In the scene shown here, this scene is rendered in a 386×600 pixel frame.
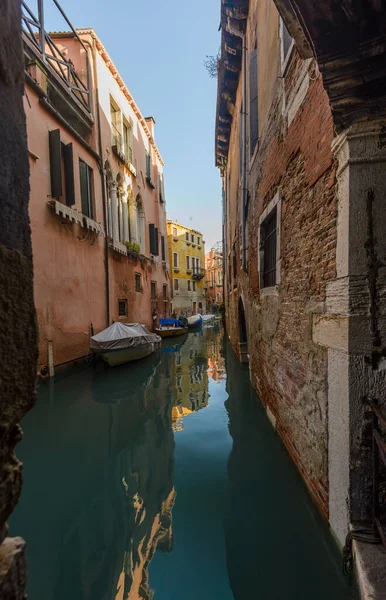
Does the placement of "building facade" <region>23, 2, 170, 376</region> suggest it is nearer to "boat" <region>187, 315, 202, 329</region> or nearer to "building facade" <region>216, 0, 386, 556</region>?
"building facade" <region>216, 0, 386, 556</region>

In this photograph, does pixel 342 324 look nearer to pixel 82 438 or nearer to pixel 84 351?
pixel 82 438

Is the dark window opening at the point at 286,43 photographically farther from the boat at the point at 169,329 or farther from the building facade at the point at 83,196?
the boat at the point at 169,329

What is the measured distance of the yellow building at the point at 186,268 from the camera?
27.3 meters

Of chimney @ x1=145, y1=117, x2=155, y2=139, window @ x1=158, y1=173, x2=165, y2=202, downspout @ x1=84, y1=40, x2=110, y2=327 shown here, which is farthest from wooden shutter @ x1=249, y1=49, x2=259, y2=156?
chimney @ x1=145, y1=117, x2=155, y2=139

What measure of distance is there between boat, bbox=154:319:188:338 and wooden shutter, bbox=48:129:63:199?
8026 millimetres

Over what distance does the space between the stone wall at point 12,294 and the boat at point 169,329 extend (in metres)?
13.3

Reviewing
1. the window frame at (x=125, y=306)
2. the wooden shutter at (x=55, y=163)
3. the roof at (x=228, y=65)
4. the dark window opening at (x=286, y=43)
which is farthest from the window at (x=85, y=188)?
the dark window opening at (x=286, y=43)

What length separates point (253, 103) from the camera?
5.54 m

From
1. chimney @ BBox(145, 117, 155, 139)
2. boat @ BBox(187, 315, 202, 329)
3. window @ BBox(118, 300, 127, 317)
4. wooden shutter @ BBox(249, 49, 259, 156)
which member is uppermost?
chimney @ BBox(145, 117, 155, 139)

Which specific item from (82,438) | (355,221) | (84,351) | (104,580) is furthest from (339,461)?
(84,351)

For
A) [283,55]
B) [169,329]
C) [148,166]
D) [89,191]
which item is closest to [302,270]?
[283,55]

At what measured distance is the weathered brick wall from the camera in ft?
7.37

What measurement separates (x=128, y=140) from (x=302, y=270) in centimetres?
1210

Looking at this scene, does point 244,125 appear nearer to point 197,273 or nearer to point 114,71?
point 114,71
